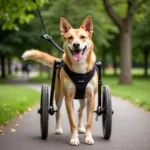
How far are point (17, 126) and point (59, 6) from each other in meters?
19.4

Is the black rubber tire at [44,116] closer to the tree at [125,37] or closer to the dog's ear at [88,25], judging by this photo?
the dog's ear at [88,25]

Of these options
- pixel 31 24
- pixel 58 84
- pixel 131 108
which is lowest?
pixel 131 108

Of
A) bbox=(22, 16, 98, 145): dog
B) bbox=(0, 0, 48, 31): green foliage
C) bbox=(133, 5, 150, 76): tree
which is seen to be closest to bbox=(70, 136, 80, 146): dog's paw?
bbox=(22, 16, 98, 145): dog

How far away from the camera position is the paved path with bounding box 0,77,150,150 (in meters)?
6.16

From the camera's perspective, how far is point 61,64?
6.87 m

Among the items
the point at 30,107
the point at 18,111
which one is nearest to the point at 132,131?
the point at 18,111

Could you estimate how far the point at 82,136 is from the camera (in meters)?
7.09

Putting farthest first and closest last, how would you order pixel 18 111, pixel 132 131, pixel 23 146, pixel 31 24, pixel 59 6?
pixel 31 24, pixel 59 6, pixel 18 111, pixel 132 131, pixel 23 146

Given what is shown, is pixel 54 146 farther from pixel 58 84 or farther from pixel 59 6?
pixel 59 6

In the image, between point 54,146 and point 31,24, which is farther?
point 31,24

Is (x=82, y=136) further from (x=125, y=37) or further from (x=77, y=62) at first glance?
→ (x=125, y=37)

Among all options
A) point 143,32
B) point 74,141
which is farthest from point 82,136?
point 143,32

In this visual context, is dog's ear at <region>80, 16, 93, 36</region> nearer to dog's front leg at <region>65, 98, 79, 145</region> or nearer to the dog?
the dog

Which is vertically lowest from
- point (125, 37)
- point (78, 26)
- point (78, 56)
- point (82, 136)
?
point (82, 136)
